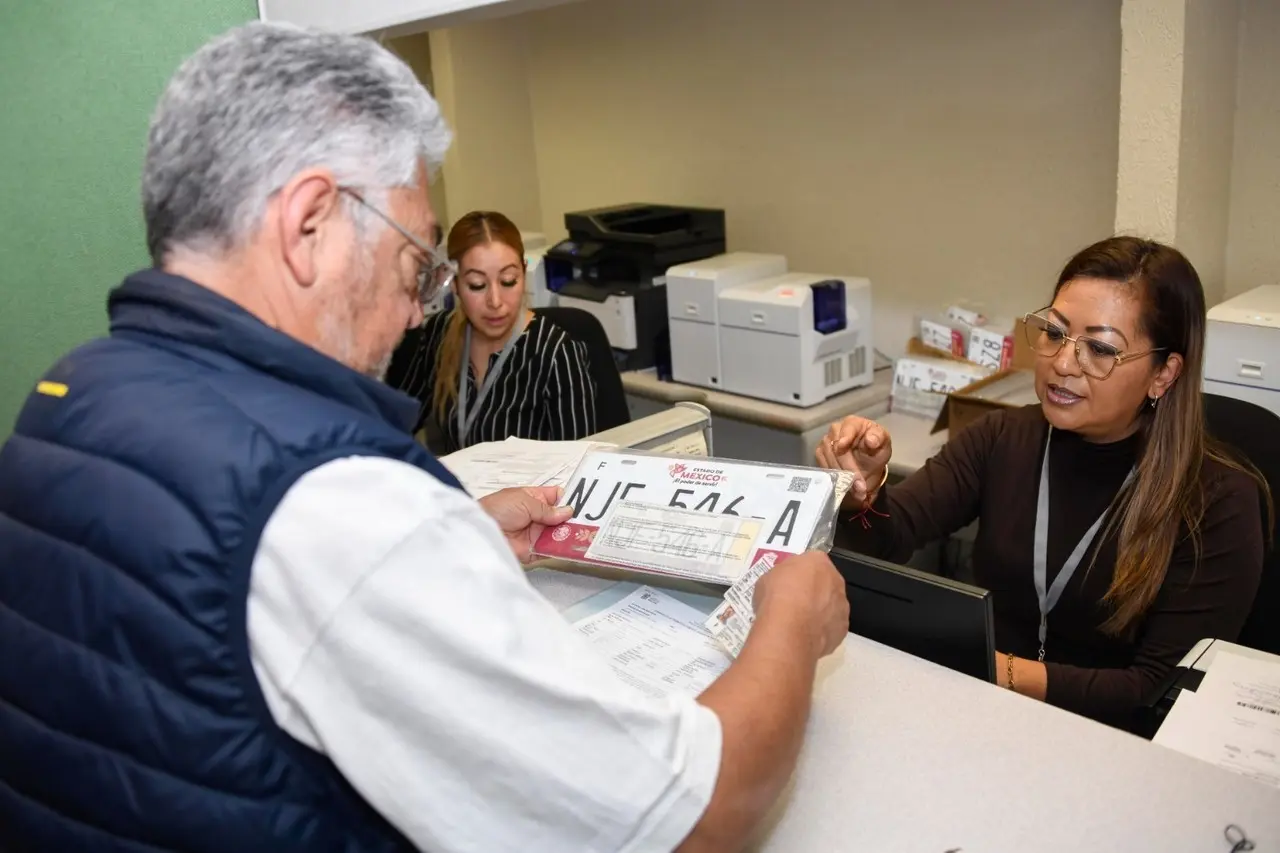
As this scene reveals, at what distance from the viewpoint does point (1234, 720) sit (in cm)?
100

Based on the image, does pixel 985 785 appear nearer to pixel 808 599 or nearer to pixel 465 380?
pixel 808 599

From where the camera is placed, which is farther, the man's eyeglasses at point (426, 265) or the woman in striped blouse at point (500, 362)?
the woman in striped blouse at point (500, 362)

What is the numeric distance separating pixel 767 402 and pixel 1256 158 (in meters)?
1.36

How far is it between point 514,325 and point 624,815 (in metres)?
1.96

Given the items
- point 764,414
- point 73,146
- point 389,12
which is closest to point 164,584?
point 389,12

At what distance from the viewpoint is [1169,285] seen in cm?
154

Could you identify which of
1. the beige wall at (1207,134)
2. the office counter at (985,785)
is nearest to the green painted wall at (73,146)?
the office counter at (985,785)

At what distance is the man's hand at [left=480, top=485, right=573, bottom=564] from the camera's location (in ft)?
4.07

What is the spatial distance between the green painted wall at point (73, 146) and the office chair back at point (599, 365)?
3.81 feet

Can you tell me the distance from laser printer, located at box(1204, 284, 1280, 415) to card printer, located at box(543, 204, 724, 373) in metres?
1.60

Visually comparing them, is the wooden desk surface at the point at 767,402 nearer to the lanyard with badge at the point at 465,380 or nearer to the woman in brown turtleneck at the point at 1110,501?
the lanyard with badge at the point at 465,380

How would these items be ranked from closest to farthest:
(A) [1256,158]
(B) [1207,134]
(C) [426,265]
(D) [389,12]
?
(C) [426,265] → (D) [389,12] → (B) [1207,134] → (A) [1256,158]

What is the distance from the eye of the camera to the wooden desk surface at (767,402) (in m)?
2.80

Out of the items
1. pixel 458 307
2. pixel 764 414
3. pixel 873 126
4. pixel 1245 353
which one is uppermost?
pixel 873 126
